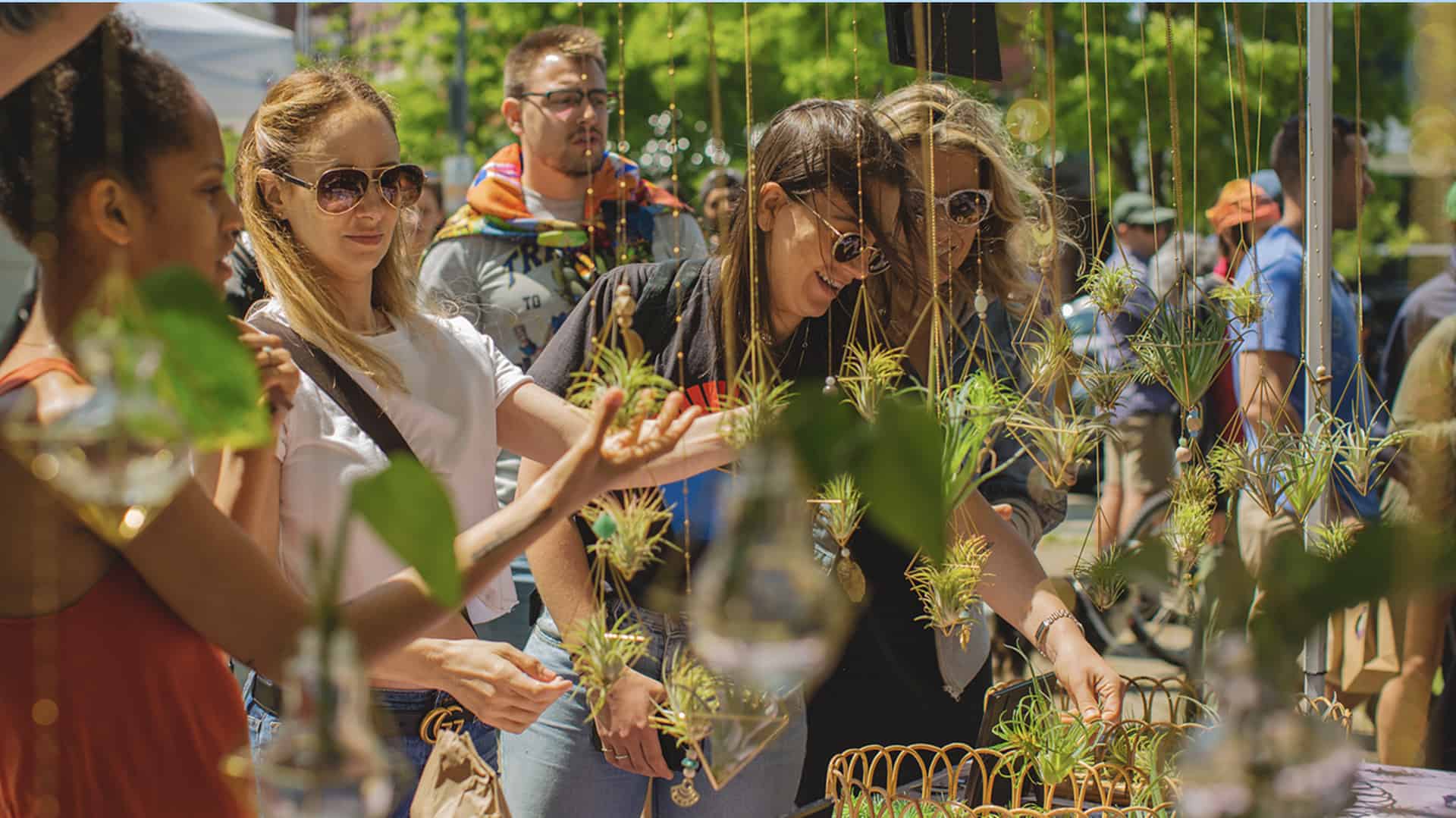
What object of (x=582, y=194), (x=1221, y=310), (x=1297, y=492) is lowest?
(x=1297, y=492)

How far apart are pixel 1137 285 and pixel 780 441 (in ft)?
3.10

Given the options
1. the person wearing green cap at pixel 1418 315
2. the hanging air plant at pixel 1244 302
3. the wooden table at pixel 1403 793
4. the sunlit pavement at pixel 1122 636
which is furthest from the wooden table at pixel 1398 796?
the person wearing green cap at pixel 1418 315

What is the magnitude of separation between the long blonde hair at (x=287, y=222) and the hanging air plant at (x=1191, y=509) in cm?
86

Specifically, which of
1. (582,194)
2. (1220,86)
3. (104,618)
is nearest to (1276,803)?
(104,618)

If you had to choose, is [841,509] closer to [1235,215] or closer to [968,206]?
[968,206]

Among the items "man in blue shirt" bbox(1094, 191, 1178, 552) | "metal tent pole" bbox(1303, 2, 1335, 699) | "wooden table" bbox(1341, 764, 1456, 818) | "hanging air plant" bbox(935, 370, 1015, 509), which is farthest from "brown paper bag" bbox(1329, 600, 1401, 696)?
"hanging air plant" bbox(935, 370, 1015, 509)

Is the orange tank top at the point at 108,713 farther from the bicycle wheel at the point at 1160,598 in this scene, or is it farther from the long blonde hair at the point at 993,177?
the long blonde hair at the point at 993,177

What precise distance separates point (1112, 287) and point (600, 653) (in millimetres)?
760

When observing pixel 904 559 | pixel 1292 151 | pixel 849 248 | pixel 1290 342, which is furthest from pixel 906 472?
pixel 1292 151

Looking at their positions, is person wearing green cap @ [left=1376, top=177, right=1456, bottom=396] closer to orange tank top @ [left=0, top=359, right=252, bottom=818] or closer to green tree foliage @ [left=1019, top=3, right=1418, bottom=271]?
orange tank top @ [left=0, top=359, right=252, bottom=818]

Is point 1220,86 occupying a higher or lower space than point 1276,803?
higher

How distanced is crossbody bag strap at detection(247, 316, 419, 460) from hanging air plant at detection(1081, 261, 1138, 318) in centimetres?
80

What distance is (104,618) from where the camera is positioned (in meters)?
1.01

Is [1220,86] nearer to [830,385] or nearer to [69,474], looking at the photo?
[830,385]
